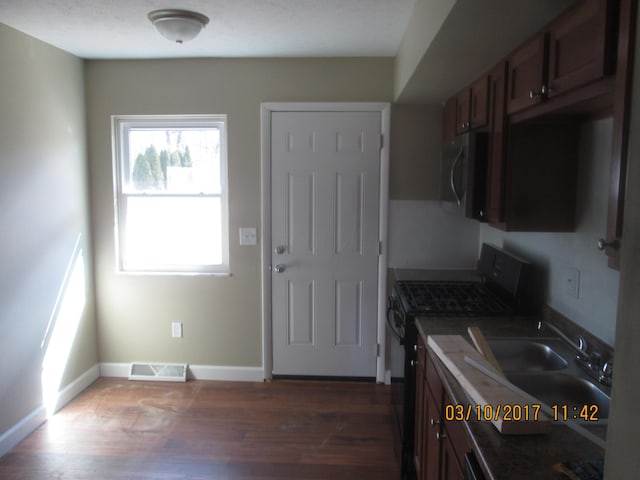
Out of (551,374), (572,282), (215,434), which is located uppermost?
(572,282)

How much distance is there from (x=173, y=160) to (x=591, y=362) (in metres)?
2.99

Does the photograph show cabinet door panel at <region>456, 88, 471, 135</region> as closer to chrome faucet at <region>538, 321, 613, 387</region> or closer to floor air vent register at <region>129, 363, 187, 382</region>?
chrome faucet at <region>538, 321, 613, 387</region>

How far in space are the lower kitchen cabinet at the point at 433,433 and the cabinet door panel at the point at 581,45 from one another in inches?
42.5

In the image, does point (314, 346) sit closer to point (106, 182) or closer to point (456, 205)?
point (456, 205)

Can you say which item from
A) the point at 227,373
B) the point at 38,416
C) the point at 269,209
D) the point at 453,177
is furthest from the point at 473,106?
the point at 38,416

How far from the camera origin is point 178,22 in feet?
7.72

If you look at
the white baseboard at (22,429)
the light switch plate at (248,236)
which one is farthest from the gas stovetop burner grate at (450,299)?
the white baseboard at (22,429)

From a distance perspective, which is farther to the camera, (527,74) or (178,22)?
(178,22)

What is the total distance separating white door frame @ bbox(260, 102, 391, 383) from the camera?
3238mm

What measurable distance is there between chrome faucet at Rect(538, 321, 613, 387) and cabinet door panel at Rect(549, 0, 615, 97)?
34.7 inches

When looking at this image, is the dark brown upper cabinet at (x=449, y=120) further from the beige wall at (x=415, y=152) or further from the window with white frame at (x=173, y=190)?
the window with white frame at (x=173, y=190)

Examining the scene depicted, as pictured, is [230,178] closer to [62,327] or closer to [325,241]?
[325,241]

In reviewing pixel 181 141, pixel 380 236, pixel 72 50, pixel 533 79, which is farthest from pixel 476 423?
pixel 72 50

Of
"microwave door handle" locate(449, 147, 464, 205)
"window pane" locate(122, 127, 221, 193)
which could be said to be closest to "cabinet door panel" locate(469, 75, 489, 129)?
"microwave door handle" locate(449, 147, 464, 205)
